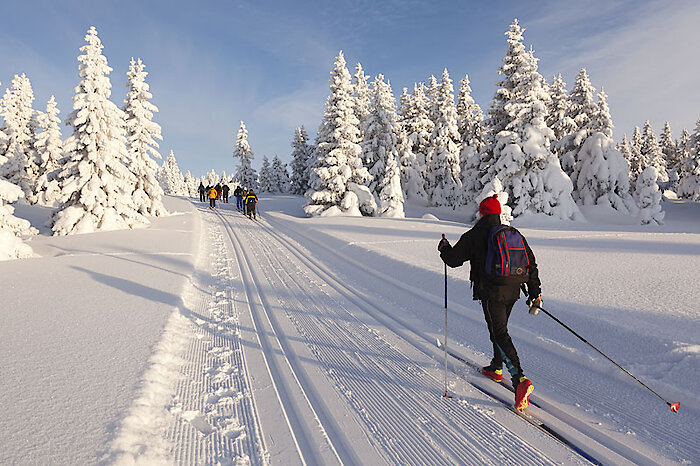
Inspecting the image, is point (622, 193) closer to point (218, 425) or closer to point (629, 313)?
point (629, 313)

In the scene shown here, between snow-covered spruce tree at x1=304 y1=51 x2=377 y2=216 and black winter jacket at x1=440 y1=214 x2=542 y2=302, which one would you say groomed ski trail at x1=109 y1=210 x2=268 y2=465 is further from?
snow-covered spruce tree at x1=304 y1=51 x2=377 y2=216

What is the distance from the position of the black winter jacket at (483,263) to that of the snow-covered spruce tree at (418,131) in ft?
116

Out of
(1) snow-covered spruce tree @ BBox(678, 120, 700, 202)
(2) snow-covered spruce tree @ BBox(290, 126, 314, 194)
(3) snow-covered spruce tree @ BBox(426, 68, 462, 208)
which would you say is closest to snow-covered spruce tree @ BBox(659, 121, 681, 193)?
(1) snow-covered spruce tree @ BBox(678, 120, 700, 202)

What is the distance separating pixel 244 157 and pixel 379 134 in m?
28.8

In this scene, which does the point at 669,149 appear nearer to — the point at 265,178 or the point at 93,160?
the point at 265,178

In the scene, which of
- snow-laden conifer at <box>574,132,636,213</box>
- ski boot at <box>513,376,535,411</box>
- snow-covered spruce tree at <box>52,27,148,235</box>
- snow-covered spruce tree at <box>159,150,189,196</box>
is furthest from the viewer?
snow-covered spruce tree at <box>159,150,189,196</box>

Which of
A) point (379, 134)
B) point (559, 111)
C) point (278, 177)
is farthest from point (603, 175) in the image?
point (278, 177)

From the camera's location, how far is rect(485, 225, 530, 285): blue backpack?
347 cm

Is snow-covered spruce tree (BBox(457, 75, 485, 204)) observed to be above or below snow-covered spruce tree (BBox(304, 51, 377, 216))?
above

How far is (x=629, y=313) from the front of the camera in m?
5.03

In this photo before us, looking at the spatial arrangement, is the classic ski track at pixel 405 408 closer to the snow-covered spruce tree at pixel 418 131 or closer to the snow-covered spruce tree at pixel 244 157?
the snow-covered spruce tree at pixel 418 131

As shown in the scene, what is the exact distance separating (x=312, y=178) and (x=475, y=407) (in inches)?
996

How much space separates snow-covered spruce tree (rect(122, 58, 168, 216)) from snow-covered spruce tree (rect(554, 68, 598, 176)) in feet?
115

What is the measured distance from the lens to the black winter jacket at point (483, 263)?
3.56 meters
